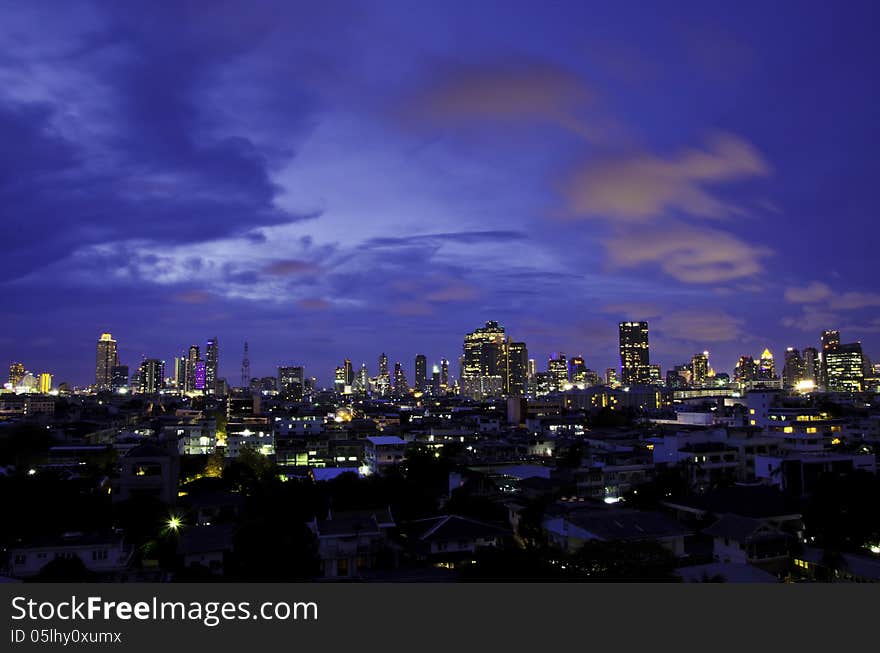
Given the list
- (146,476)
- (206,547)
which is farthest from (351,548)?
(146,476)

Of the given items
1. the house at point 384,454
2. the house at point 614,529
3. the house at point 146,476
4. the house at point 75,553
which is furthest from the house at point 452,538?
the house at point 384,454

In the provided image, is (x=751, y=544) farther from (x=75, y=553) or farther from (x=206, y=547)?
(x=75, y=553)

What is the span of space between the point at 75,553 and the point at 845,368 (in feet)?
557

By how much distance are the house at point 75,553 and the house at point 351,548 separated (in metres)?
5.50

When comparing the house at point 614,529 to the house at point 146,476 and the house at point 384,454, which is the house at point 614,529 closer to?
the house at point 146,476

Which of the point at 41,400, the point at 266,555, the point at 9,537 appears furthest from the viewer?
the point at 41,400

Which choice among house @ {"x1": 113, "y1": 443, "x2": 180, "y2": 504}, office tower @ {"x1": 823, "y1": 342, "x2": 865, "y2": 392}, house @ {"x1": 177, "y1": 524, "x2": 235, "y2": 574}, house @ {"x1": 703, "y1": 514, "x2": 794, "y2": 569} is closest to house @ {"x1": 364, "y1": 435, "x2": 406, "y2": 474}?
house @ {"x1": 113, "y1": 443, "x2": 180, "y2": 504}

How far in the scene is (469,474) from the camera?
104ft

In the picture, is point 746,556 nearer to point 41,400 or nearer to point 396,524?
point 396,524

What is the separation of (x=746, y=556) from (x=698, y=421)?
46.2m

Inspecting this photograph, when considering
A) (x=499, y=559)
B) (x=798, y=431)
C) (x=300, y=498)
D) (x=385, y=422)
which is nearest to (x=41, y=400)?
(x=385, y=422)

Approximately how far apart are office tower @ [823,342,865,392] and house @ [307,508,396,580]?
15776 centimetres

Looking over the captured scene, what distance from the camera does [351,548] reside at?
19.3m

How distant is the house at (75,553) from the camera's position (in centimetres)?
1820
